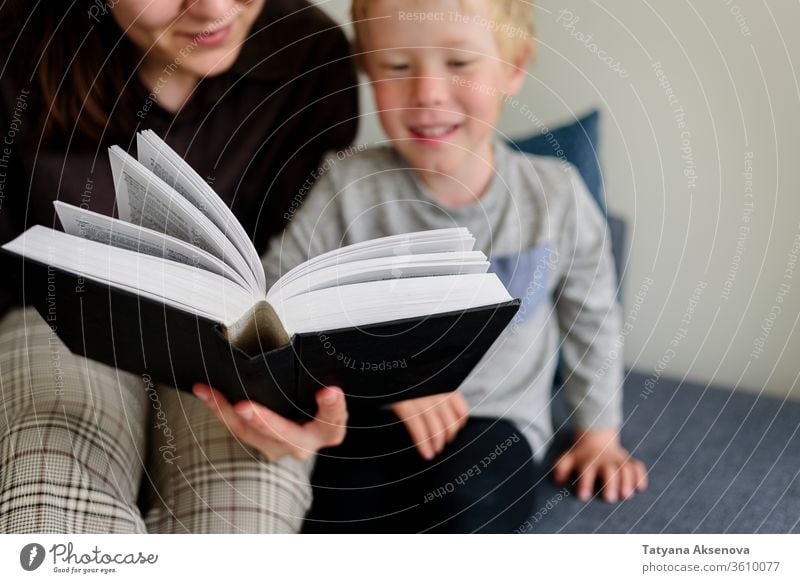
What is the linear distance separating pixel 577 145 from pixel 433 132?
116 mm

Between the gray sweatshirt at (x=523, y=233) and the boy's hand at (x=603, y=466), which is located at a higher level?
the gray sweatshirt at (x=523, y=233)

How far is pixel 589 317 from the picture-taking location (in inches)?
25.2

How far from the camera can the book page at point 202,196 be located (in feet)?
1.72

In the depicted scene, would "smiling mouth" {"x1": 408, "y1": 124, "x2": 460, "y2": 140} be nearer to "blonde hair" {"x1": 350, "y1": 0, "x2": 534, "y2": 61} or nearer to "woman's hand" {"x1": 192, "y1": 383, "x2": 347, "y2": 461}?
"blonde hair" {"x1": 350, "y1": 0, "x2": 534, "y2": 61}

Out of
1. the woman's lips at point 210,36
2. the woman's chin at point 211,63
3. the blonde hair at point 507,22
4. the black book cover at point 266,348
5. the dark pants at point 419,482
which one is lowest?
the dark pants at point 419,482

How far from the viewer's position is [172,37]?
2.02ft

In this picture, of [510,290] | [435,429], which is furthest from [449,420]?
[510,290]

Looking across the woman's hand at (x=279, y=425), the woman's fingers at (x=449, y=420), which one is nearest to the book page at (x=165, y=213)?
the woman's hand at (x=279, y=425)

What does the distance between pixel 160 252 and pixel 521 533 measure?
36cm

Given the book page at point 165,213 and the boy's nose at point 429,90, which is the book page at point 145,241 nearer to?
the book page at point 165,213

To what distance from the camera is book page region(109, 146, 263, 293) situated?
0.52m

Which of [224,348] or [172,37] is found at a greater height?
[172,37]

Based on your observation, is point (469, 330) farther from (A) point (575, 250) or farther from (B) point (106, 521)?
(B) point (106, 521)

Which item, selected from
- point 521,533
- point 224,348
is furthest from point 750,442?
point 224,348
